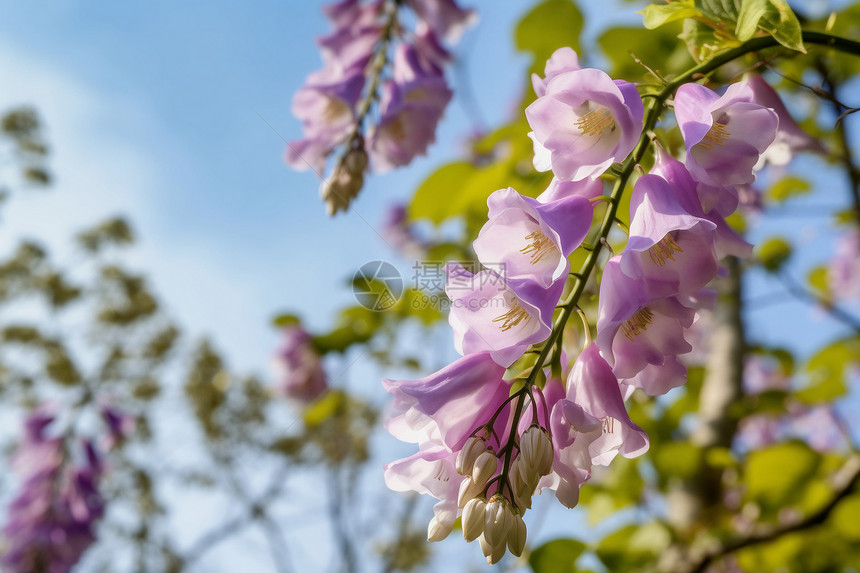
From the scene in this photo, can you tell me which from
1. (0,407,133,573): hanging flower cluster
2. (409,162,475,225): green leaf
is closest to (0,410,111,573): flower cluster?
(0,407,133,573): hanging flower cluster

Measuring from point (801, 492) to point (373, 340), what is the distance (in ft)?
3.66

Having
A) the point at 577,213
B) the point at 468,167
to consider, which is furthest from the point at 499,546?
the point at 468,167

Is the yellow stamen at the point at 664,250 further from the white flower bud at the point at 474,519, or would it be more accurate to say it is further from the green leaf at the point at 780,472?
the green leaf at the point at 780,472

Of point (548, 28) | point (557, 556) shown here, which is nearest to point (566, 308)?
point (557, 556)

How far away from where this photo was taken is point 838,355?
1.84 meters

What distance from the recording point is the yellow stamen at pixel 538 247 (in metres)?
0.53

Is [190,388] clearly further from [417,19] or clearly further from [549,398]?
[549,398]

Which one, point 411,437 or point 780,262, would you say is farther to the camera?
point 780,262

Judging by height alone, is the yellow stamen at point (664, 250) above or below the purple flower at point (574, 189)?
below

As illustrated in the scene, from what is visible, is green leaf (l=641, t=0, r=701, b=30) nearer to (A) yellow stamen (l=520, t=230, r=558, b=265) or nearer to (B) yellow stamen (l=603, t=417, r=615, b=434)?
(A) yellow stamen (l=520, t=230, r=558, b=265)

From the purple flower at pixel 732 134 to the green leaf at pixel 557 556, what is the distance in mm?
731

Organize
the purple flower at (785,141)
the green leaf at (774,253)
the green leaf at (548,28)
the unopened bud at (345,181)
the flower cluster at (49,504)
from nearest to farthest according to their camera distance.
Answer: the purple flower at (785,141) → the unopened bud at (345,181) → the green leaf at (548,28) → the green leaf at (774,253) → the flower cluster at (49,504)

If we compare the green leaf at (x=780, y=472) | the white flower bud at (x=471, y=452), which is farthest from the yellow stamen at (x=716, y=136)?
the green leaf at (x=780, y=472)

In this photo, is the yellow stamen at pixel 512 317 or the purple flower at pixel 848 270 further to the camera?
the purple flower at pixel 848 270
